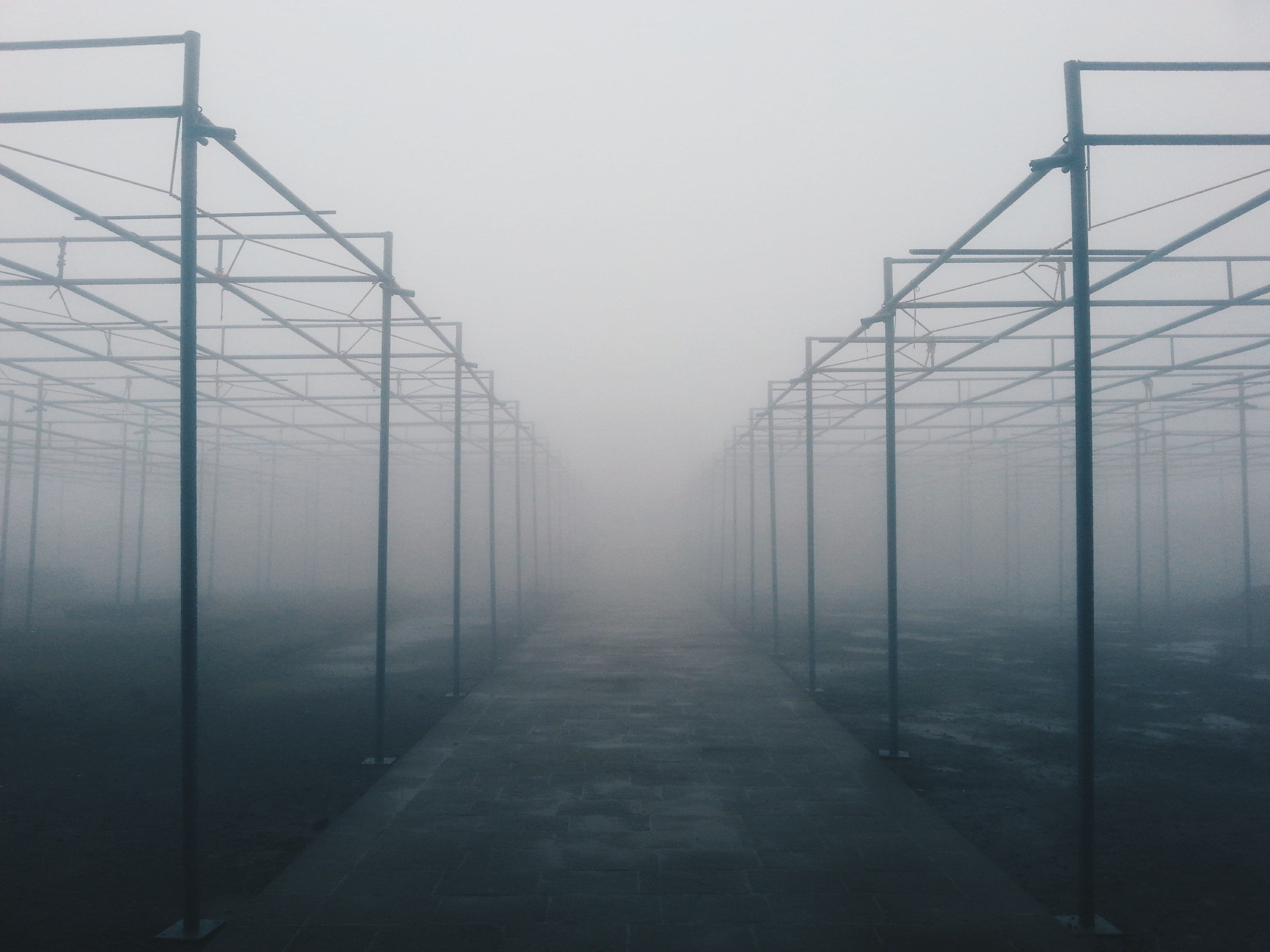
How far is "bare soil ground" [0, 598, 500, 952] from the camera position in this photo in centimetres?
616

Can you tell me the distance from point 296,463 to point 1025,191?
42376 mm

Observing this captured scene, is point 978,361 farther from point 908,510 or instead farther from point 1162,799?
point 908,510

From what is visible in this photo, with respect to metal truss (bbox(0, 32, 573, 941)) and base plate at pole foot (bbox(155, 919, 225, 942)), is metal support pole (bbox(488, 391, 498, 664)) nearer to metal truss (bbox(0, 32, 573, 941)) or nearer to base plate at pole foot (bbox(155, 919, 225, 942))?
metal truss (bbox(0, 32, 573, 941))

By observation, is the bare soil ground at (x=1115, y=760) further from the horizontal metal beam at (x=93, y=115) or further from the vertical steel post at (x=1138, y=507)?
the horizontal metal beam at (x=93, y=115)

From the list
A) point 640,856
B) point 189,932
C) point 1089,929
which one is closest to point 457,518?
point 640,856

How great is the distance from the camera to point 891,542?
32.6 ft

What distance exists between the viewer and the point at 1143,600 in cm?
2841

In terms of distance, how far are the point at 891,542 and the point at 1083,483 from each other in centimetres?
411

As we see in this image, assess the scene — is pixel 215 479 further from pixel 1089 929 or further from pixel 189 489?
pixel 1089 929

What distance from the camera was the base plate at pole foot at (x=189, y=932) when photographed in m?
5.47

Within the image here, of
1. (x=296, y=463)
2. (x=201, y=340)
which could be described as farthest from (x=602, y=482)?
(x=201, y=340)

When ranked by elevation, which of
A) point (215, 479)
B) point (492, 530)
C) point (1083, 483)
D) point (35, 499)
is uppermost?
point (215, 479)

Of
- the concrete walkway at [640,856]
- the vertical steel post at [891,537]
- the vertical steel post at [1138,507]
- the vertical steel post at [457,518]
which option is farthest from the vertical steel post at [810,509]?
the vertical steel post at [1138,507]

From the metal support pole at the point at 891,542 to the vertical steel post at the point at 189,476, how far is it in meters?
6.81
